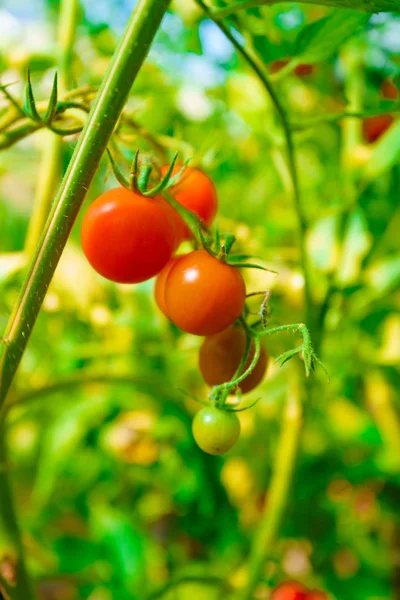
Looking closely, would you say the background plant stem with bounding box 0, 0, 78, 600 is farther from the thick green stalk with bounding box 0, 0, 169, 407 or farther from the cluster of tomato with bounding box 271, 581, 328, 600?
the cluster of tomato with bounding box 271, 581, 328, 600

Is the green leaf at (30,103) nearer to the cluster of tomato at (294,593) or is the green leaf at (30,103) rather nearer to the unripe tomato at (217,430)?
the unripe tomato at (217,430)

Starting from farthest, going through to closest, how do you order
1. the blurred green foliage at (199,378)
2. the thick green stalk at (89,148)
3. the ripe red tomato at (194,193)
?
the blurred green foliage at (199,378)
the ripe red tomato at (194,193)
the thick green stalk at (89,148)

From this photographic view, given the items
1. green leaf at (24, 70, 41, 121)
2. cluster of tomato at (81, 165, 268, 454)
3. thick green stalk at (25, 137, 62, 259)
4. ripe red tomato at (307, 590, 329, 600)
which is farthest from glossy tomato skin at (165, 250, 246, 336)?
ripe red tomato at (307, 590, 329, 600)

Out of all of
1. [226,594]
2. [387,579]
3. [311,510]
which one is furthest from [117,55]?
[387,579]

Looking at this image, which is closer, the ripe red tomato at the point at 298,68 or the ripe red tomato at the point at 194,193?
the ripe red tomato at the point at 194,193

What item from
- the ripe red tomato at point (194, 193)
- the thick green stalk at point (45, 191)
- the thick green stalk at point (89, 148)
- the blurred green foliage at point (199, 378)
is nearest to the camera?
the thick green stalk at point (89, 148)

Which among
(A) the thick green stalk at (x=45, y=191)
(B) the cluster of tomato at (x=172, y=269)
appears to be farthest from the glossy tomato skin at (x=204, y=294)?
(A) the thick green stalk at (x=45, y=191)

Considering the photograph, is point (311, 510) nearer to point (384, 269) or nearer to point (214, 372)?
point (384, 269)

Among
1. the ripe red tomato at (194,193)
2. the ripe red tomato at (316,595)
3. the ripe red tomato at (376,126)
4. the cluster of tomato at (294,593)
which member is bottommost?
the ripe red tomato at (316,595)

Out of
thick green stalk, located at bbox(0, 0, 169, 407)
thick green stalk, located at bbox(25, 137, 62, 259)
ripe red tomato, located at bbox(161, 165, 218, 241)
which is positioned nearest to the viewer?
thick green stalk, located at bbox(0, 0, 169, 407)
